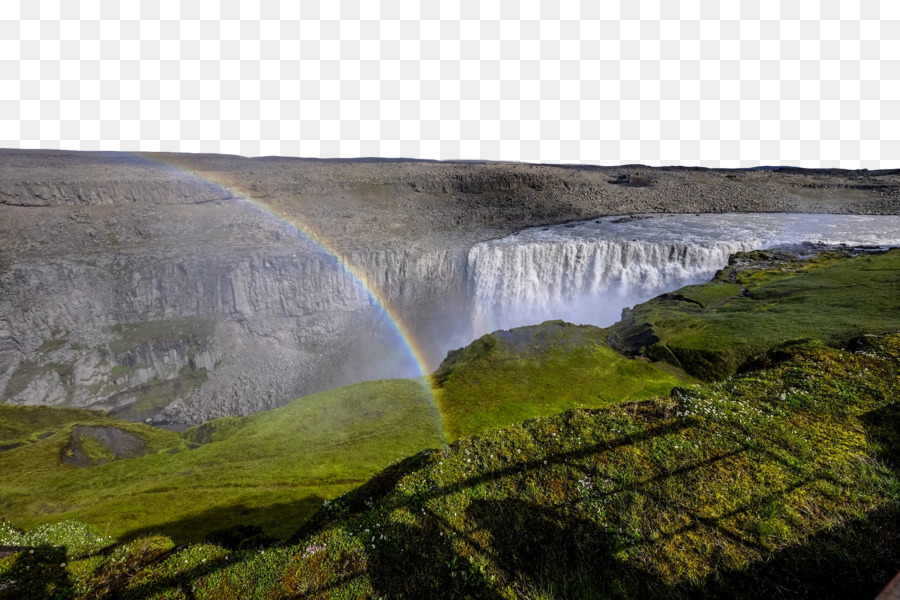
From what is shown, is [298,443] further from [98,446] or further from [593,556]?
[593,556]

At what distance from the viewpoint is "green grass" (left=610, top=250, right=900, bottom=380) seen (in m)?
19.9

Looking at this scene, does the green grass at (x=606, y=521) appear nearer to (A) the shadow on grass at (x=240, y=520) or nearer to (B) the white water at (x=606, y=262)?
(A) the shadow on grass at (x=240, y=520)

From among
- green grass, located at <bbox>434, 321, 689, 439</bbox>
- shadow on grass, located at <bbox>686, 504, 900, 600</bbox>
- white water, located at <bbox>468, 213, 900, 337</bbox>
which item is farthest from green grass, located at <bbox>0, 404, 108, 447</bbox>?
white water, located at <bbox>468, 213, 900, 337</bbox>

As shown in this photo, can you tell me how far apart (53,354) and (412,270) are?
39970mm

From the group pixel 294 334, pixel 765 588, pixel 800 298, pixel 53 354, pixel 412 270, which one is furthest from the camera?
pixel 412 270

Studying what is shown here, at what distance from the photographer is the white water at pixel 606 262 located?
148ft

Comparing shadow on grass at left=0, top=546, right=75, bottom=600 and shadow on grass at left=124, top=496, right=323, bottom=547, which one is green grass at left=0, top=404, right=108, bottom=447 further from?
shadow on grass at left=0, top=546, right=75, bottom=600

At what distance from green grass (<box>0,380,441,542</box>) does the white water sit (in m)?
30.9

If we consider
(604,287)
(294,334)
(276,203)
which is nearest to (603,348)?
(604,287)

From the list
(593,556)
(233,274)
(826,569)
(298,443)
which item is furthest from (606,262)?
(593,556)

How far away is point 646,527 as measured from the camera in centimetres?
552

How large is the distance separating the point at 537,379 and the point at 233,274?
4286 centimetres

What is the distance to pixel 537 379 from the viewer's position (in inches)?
832

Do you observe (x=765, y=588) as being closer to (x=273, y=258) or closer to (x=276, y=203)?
(x=273, y=258)
